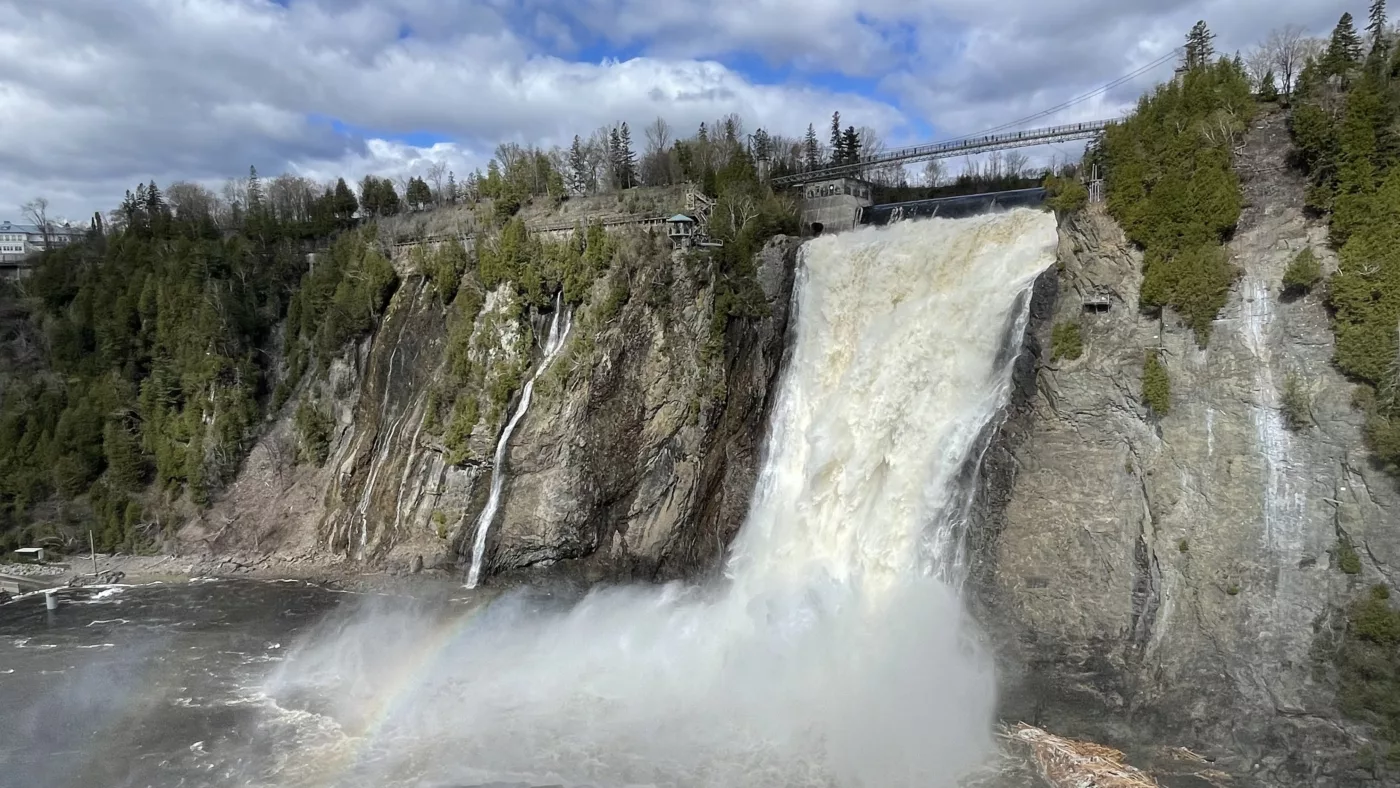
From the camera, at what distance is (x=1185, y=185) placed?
863 inches

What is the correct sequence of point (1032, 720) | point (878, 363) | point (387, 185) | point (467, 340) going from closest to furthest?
point (1032, 720) < point (878, 363) < point (467, 340) < point (387, 185)

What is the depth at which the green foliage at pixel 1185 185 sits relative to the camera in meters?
21.1

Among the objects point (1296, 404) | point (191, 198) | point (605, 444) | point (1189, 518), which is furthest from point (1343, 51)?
point (191, 198)

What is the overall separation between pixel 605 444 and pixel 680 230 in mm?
10885

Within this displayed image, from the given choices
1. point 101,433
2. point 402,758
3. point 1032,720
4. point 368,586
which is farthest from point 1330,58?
point 101,433

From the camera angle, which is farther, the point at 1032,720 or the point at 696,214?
the point at 696,214

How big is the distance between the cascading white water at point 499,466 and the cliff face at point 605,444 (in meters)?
0.34

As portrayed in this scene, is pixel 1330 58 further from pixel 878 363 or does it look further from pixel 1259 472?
pixel 878 363

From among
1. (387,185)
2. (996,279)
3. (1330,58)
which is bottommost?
(996,279)

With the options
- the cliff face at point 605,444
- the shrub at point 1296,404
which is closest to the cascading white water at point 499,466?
the cliff face at point 605,444

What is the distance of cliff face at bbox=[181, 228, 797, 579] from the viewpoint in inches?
1268

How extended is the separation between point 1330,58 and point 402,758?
98.3 ft

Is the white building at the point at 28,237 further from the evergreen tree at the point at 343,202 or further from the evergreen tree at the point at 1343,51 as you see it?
the evergreen tree at the point at 1343,51

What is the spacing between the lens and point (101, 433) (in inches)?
1821
